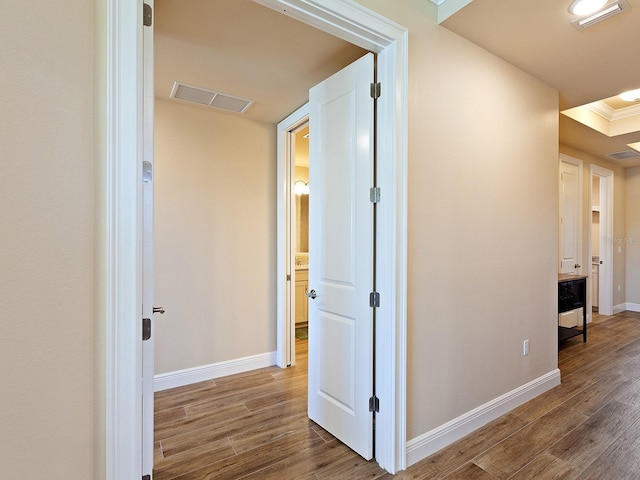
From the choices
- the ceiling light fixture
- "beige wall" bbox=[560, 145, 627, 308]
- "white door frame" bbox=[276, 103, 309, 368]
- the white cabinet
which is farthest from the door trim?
"beige wall" bbox=[560, 145, 627, 308]

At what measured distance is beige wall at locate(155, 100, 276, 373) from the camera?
292 cm

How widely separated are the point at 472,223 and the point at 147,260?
1.99 metres

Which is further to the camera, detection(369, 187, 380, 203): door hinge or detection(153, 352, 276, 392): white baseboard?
detection(153, 352, 276, 392): white baseboard

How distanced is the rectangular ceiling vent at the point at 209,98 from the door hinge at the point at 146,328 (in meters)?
2.07

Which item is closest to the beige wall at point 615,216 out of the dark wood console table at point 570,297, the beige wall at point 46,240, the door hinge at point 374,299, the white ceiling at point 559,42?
the dark wood console table at point 570,297

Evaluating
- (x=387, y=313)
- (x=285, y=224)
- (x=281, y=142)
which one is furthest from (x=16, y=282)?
(x=281, y=142)

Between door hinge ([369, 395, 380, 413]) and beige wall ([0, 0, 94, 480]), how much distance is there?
4.50 ft

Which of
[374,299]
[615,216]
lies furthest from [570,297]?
[374,299]

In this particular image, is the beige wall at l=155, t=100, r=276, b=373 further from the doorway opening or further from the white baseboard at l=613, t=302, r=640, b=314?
the white baseboard at l=613, t=302, r=640, b=314

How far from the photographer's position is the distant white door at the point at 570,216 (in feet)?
15.6

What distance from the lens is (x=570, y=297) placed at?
396 centimetres

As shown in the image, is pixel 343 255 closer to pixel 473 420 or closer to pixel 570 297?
pixel 473 420

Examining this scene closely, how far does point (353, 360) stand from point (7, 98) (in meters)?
1.94

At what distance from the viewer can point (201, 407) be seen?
2594 mm
